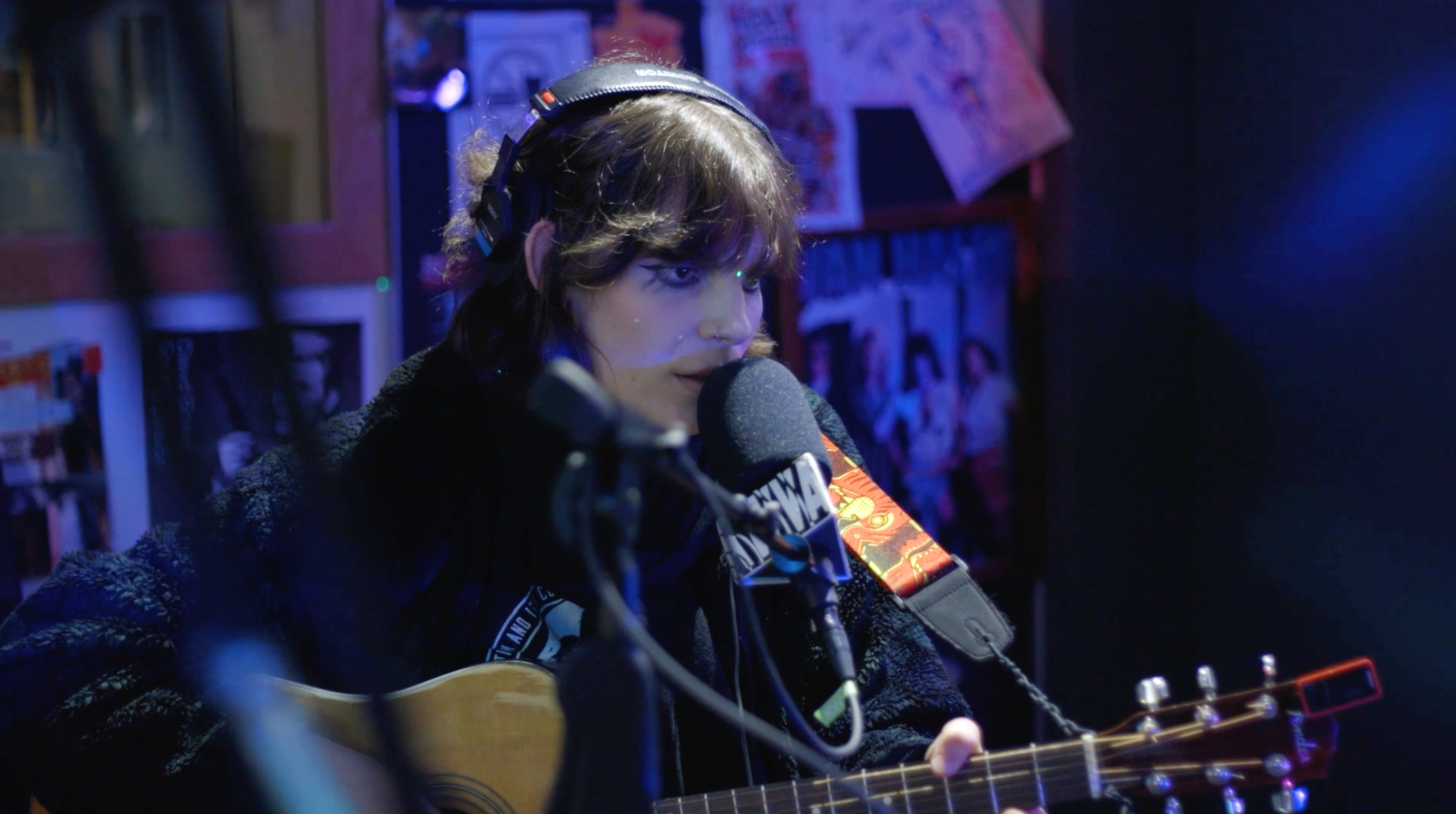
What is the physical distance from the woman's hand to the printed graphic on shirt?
542 millimetres

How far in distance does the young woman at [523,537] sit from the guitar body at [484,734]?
0.07 meters

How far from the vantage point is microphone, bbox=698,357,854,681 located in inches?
37.3

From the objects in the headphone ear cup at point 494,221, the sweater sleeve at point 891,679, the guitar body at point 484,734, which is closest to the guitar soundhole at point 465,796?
the guitar body at point 484,734

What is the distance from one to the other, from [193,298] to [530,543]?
0.84 m

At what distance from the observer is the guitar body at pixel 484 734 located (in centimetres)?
138

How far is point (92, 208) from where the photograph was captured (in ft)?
1.61

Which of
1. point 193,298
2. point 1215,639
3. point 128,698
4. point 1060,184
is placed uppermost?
→ point 1060,184

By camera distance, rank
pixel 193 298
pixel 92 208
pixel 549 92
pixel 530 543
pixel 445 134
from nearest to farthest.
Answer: pixel 92 208
pixel 549 92
pixel 530 543
pixel 193 298
pixel 445 134

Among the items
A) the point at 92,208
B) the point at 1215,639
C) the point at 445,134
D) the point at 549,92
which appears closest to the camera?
the point at 92,208

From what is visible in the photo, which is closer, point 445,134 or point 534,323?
point 534,323

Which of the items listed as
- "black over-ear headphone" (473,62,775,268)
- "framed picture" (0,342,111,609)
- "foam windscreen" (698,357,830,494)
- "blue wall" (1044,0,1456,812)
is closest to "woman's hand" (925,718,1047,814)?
"foam windscreen" (698,357,830,494)

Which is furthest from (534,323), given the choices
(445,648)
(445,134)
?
(445,134)

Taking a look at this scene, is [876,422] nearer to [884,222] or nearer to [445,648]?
[884,222]

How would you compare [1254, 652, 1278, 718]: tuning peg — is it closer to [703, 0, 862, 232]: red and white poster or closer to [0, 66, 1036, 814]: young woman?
[0, 66, 1036, 814]: young woman
